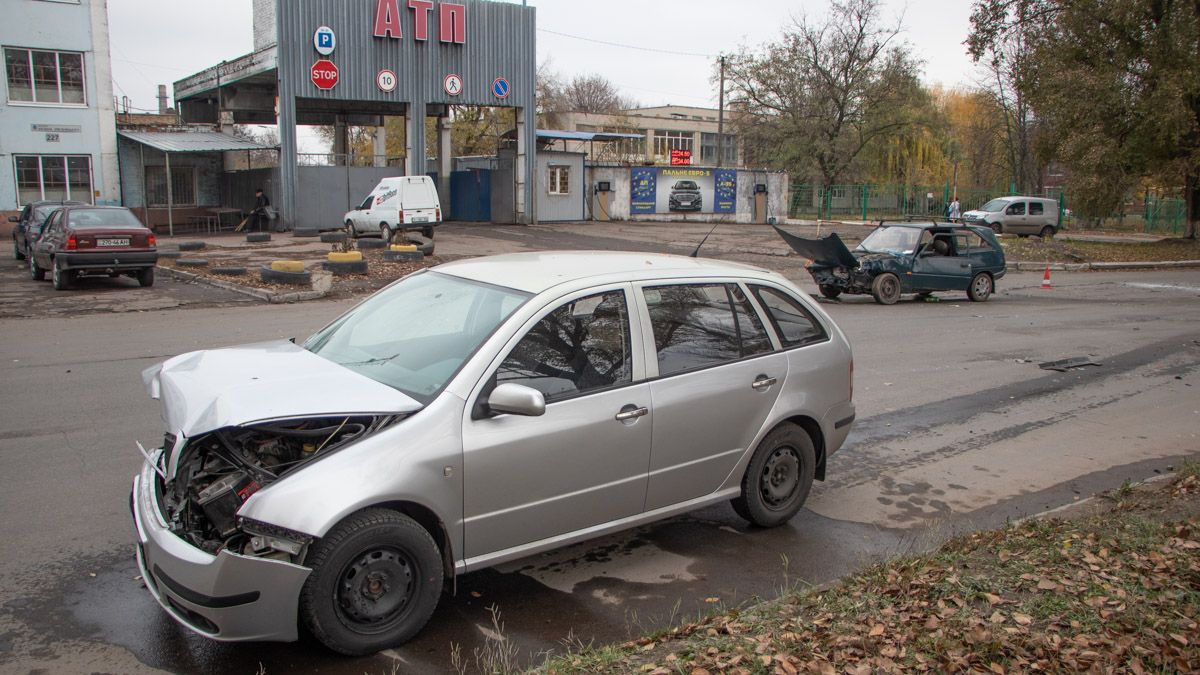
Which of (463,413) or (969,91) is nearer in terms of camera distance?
(463,413)

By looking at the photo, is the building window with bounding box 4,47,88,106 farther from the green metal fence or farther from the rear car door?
the green metal fence

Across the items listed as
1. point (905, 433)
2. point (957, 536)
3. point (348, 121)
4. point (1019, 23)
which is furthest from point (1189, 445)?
point (348, 121)

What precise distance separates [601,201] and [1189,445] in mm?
37860

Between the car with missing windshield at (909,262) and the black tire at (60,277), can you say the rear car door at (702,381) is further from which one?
the black tire at (60,277)

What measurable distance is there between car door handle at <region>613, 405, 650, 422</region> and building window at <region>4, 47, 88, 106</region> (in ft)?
110

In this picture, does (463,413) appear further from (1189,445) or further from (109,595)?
(1189,445)

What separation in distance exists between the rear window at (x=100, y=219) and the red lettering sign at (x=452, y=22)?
63.1ft

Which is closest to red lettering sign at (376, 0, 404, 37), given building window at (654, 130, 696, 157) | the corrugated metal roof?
the corrugated metal roof

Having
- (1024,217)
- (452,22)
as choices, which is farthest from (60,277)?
(1024,217)

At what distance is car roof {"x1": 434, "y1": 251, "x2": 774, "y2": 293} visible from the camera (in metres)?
4.83

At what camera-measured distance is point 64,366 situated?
994cm

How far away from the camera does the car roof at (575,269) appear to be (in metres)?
4.83

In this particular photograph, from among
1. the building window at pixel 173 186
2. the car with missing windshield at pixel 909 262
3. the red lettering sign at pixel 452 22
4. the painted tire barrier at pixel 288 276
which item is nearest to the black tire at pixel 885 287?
the car with missing windshield at pixel 909 262

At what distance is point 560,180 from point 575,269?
37.9 metres
